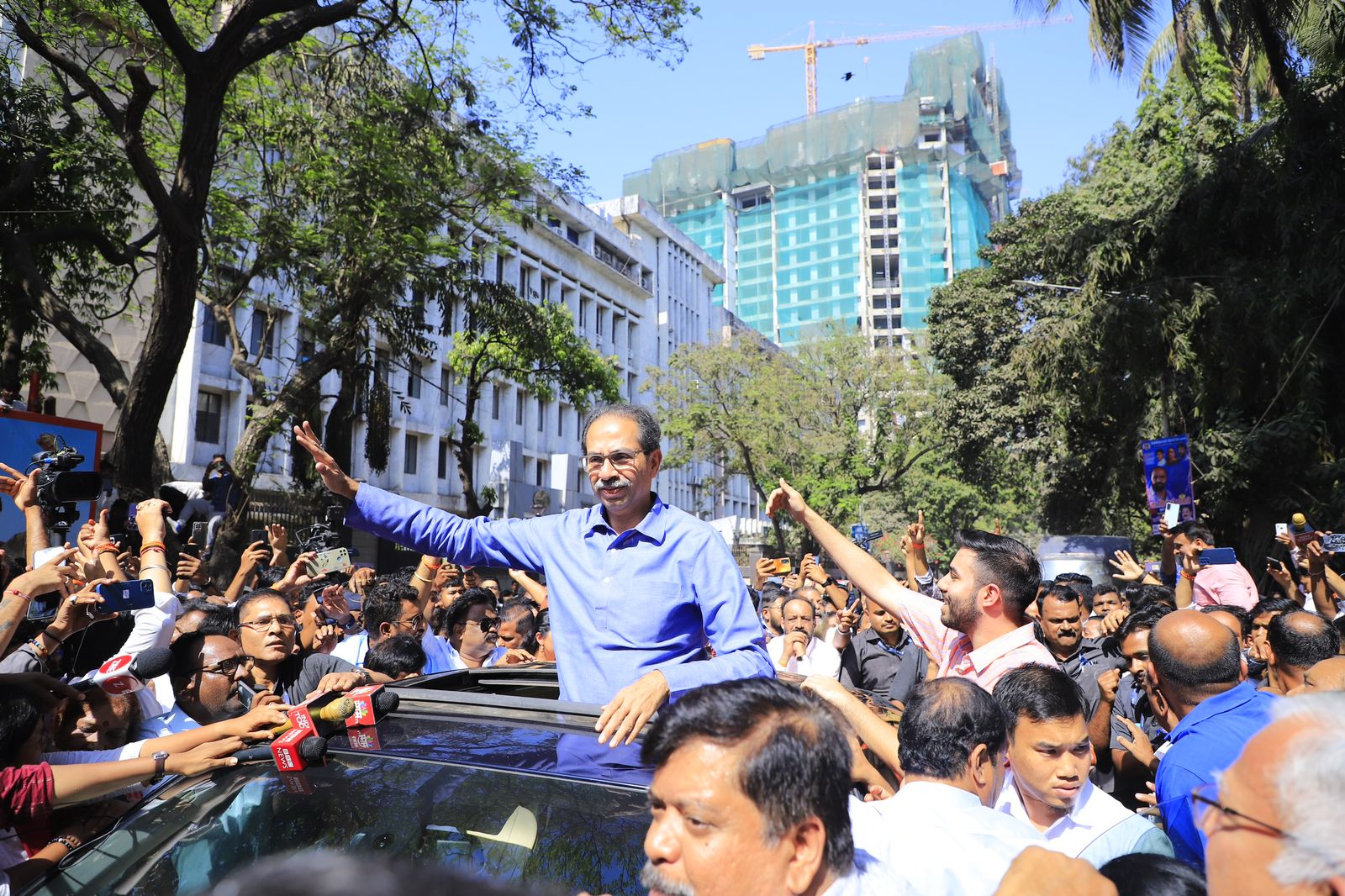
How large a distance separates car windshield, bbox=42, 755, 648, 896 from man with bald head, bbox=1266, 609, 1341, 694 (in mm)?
3404

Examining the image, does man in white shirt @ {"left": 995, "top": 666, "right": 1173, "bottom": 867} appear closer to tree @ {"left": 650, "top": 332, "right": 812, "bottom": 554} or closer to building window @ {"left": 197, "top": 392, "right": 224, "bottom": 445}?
building window @ {"left": 197, "top": 392, "right": 224, "bottom": 445}

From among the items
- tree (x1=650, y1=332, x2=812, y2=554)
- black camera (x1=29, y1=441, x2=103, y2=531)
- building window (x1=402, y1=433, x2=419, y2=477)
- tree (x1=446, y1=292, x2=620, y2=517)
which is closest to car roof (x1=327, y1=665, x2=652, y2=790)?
black camera (x1=29, y1=441, x2=103, y2=531)

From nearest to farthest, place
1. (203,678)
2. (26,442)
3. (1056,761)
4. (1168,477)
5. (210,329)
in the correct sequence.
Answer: (1056,761), (203,678), (26,442), (1168,477), (210,329)

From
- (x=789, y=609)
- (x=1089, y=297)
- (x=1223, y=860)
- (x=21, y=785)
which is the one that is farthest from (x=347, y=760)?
(x=1089, y=297)

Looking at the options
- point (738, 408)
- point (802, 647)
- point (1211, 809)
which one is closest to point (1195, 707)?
point (1211, 809)

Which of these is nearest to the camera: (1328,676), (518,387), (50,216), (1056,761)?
(1056,761)

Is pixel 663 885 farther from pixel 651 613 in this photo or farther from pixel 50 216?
pixel 50 216

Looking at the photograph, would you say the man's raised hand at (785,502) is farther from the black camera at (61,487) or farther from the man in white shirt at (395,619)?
the black camera at (61,487)

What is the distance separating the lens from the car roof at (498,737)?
245 cm

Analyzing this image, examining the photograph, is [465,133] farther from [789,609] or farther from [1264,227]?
[1264,227]

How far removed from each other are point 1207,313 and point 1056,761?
16666 millimetres

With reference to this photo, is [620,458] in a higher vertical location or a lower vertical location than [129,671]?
higher

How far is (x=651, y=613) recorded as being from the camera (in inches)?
118

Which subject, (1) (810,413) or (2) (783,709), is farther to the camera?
(1) (810,413)
